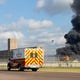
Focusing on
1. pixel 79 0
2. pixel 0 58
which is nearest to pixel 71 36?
pixel 79 0

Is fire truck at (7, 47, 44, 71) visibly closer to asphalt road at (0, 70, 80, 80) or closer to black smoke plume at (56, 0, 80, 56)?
asphalt road at (0, 70, 80, 80)

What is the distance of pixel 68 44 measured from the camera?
12494 cm

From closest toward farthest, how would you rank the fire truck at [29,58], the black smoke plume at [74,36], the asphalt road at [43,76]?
the asphalt road at [43,76], the fire truck at [29,58], the black smoke plume at [74,36]

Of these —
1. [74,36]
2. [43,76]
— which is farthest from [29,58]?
[74,36]

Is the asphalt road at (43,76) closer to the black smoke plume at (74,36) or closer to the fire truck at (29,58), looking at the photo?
the fire truck at (29,58)

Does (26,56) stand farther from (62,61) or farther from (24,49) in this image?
(62,61)

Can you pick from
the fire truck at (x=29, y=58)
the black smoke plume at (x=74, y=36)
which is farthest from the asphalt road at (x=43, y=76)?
the black smoke plume at (x=74, y=36)

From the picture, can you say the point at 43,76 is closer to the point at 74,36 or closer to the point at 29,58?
the point at 29,58

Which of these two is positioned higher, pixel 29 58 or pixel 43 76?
pixel 29 58

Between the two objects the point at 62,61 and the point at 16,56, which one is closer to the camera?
the point at 16,56

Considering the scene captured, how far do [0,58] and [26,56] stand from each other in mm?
40034

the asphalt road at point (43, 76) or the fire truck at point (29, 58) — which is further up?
the fire truck at point (29, 58)

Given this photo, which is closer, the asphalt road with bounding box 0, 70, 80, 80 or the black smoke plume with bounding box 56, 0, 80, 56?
the asphalt road with bounding box 0, 70, 80, 80

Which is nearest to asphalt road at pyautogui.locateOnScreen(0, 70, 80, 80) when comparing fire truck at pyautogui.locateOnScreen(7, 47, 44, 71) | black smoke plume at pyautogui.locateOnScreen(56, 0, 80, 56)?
fire truck at pyautogui.locateOnScreen(7, 47, 44, 71)
